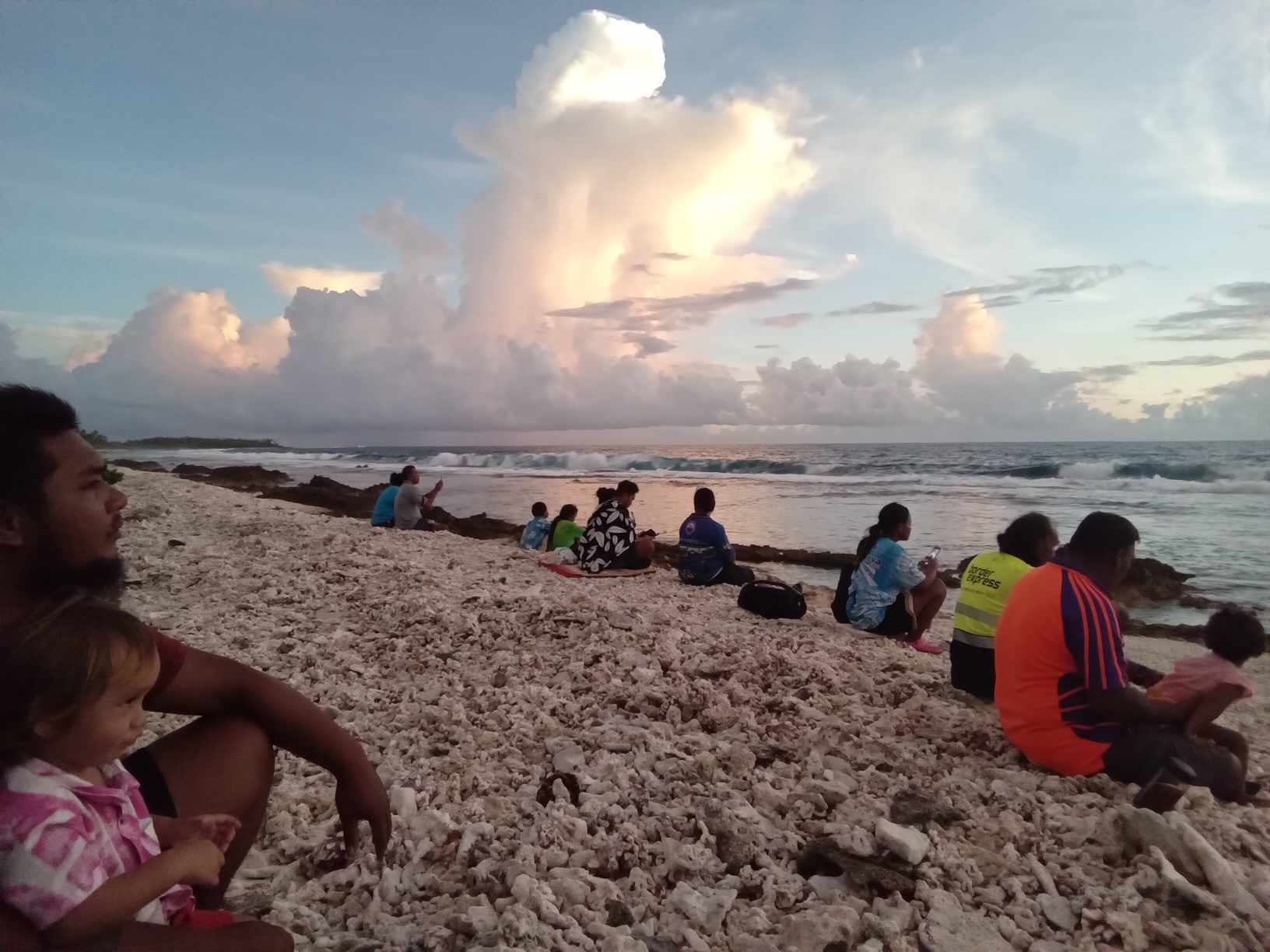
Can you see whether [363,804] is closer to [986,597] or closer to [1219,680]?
[1219,680]

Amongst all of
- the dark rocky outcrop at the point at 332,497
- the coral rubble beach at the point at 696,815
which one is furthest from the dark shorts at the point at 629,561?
the dark rocky outcrop at the point at 332,497

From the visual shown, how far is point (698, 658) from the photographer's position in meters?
5.44

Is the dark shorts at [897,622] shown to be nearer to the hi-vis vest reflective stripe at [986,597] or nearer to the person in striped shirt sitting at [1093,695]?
the hi-vis vest reflective stripe at [986,597]

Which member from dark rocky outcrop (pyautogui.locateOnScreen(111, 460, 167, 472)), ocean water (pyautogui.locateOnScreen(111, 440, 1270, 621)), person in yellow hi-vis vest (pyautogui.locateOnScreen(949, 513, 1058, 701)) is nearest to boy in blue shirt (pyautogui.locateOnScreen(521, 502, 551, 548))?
ocean water (pyautogui.locateOnScreen(111, 440, 1270, 621))

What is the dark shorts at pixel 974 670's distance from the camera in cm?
510

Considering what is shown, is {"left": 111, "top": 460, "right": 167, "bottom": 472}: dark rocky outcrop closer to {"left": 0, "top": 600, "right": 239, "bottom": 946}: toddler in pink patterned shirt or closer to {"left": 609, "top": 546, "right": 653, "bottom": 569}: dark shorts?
{"left": 609, "top": 546, "right": 653, "bottom": 569}: dark shorts

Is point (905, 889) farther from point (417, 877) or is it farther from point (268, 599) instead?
point (268, 599)

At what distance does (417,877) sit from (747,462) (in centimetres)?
4575

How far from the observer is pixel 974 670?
17.0ft

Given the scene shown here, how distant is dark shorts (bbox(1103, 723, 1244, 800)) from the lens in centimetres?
353

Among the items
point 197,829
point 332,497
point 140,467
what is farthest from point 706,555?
point 140,467

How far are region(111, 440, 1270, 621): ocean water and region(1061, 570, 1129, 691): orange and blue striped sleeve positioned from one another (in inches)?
387

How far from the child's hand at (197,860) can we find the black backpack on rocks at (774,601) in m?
6.53

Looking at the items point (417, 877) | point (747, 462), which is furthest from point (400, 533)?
point (747, 462)
